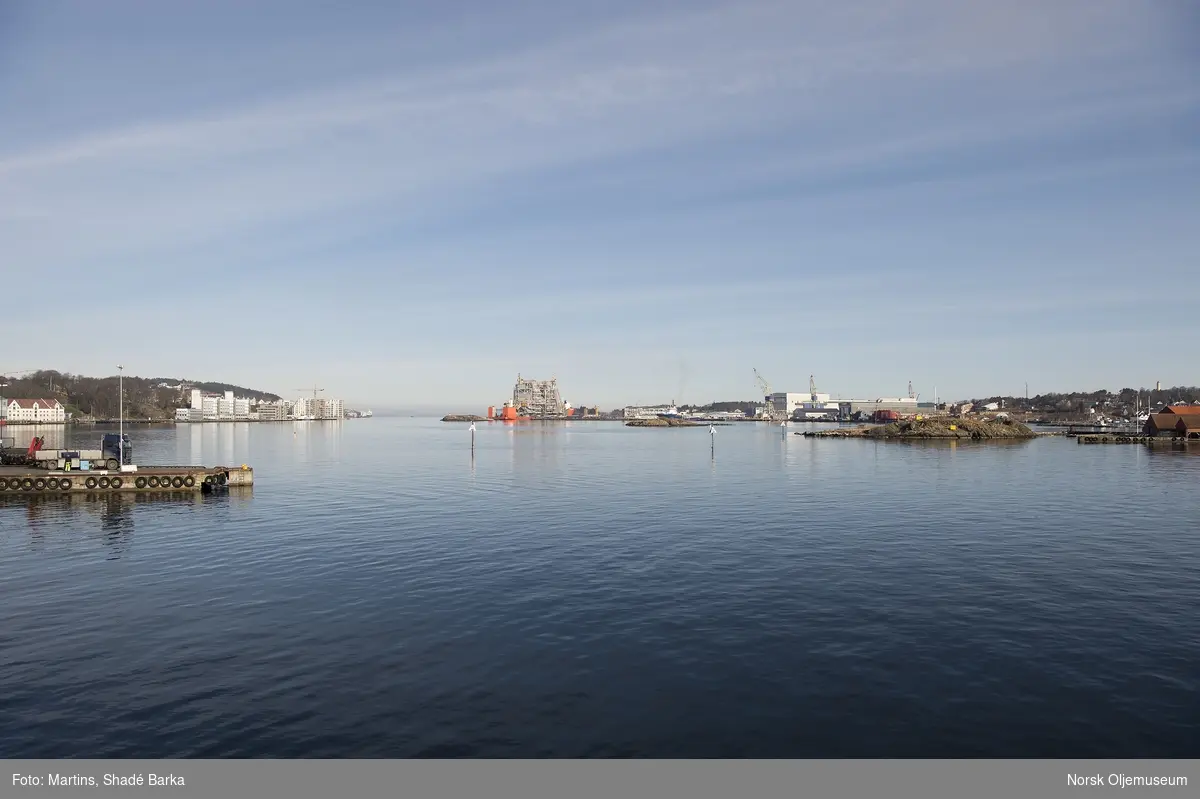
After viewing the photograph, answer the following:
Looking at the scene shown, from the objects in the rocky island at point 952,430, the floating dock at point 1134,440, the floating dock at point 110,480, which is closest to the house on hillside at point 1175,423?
the floating dock at point 1134,440

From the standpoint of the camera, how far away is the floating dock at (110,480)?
197ft

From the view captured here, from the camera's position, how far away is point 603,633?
21.8 meters

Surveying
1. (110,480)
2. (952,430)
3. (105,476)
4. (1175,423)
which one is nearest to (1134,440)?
(1175,423)

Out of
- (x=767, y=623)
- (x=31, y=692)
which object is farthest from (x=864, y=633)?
(x=31, y=692)

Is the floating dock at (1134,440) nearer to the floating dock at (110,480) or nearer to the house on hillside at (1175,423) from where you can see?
the house on hillside at (1175,423)

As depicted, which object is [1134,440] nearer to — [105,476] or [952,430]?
[952,430]
